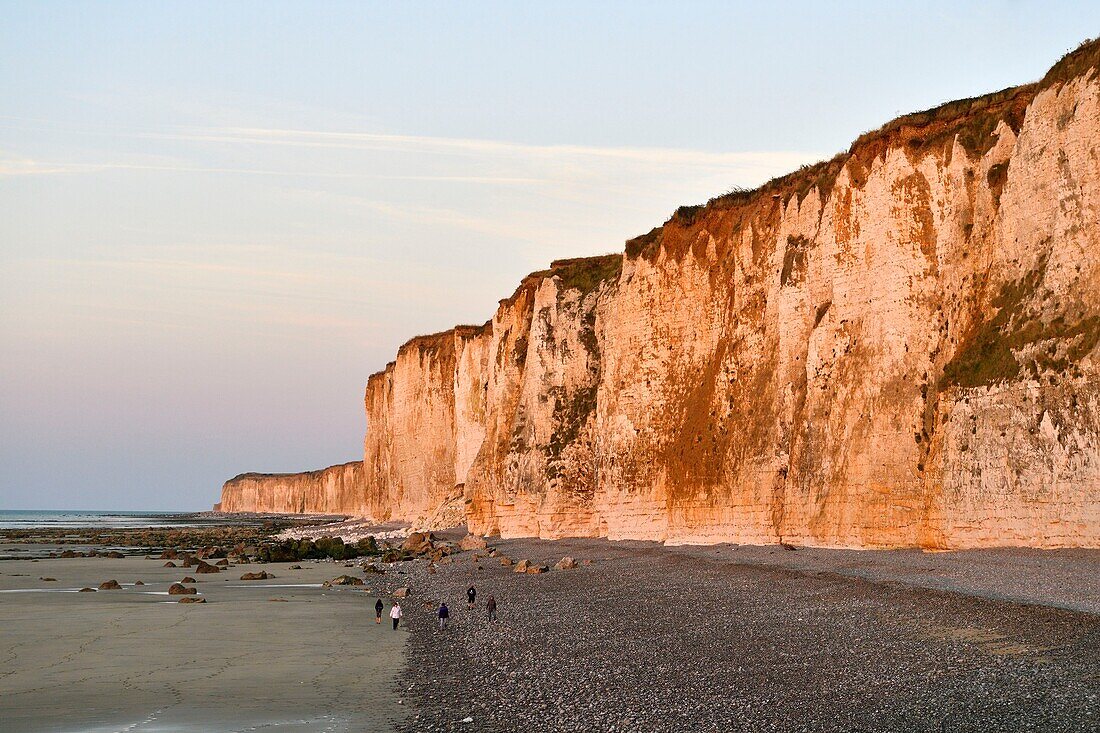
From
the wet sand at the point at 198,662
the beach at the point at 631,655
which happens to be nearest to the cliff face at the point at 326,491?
the wet sand at the point at 198,662

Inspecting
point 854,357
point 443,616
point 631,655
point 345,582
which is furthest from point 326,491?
point 631,655

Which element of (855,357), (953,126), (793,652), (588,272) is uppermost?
(588,272)

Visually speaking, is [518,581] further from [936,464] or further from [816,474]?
[936,464]

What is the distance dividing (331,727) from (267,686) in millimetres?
3415

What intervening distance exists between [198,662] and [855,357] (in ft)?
64.6

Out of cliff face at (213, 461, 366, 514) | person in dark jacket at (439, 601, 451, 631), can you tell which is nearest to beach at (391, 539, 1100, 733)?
person in dark jacket at (439, 601, 451, 631)

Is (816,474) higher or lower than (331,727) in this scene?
higher

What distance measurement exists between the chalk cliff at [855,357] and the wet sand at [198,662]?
42.7 feet

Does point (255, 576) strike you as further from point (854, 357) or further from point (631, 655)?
point (631, 655)

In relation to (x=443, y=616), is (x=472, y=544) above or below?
above

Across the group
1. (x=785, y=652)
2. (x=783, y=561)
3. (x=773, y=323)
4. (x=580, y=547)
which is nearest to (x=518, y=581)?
(x=783, y=561)

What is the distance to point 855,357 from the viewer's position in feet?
102

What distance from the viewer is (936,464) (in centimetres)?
2616

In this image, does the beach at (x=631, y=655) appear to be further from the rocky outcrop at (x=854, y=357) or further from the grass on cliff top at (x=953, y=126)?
the grass on cliff top at (x=953, y=126)
